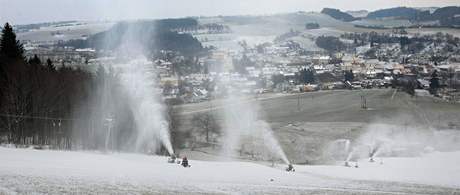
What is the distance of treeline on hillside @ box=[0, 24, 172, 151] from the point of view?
140 feet

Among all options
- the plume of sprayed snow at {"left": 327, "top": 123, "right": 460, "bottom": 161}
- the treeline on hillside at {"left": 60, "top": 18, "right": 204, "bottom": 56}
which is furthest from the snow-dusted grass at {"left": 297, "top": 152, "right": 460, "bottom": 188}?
the treeline on hillside at {"left": 60, "top": 18, "right": 204, "bottom": 56}

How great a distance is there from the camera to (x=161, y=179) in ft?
84.0

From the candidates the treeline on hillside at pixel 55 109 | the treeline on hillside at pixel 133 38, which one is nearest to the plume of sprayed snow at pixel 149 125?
the treeline on hillside at pixel 55 109

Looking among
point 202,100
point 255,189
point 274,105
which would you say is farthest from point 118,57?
point 255,189

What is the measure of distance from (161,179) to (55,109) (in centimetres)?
2235

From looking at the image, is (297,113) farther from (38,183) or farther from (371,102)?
(38,183)

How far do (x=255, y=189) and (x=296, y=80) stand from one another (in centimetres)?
13130

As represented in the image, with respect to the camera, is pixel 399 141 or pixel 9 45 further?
pixel 399 141

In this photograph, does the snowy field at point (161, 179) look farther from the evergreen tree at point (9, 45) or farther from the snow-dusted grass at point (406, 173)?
the evergreen tree at point (9, 45)

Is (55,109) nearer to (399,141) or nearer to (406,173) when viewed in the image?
(406,173)

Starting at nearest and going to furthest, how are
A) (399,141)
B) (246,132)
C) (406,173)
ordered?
1. (406,173)
2. (399,141)
3. (246,132)

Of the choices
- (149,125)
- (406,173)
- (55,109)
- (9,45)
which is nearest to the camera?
(406,173)

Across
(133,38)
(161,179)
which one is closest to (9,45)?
(161,179)

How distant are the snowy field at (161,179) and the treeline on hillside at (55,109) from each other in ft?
36.1
